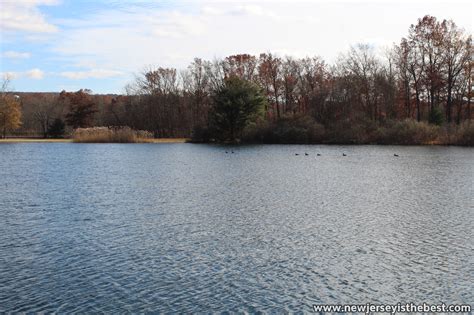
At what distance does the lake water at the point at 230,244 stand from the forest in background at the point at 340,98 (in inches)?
1323

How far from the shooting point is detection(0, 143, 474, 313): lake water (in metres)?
8.71

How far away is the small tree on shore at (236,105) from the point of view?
6009 centimetres

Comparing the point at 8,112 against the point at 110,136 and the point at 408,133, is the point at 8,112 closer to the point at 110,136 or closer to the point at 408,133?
the point at 110,136

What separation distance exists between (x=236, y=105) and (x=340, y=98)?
13812mm

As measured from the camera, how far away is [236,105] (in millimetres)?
60125

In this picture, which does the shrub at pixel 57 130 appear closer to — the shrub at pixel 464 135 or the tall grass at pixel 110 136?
the tall grass at pixel 110 136

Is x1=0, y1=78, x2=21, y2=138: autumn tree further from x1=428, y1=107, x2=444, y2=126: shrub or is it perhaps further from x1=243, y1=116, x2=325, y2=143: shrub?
x1=428, y1=107, x2=444, y2=126: shrub

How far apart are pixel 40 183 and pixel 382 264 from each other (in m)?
17.3

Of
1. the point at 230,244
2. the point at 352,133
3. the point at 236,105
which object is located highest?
the point at 236,105

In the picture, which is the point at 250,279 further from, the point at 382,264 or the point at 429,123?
the point at 429,123

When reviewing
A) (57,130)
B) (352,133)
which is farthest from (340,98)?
(57,130)

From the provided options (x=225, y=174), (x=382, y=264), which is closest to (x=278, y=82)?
(x=225, y=174)

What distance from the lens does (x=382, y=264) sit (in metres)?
10.5

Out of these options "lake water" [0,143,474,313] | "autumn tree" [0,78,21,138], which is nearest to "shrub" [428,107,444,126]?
→ "lake water" [0,143,474,313]
